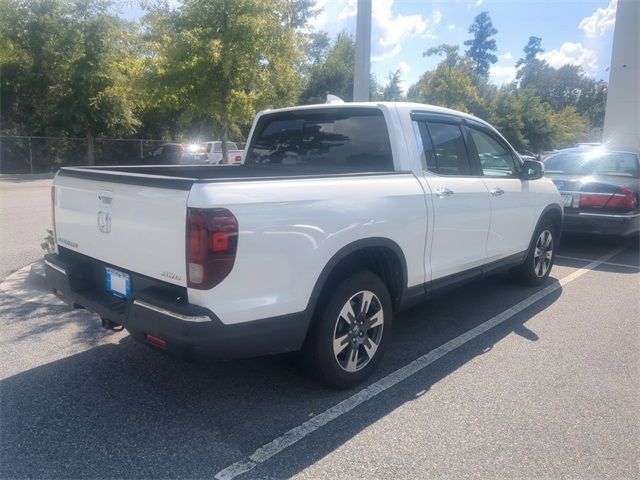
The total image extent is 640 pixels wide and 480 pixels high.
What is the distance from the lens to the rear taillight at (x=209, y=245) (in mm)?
2633

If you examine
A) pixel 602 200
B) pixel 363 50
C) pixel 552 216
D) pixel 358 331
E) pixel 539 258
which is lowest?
pixel 358 331

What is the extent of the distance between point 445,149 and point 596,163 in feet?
18.1

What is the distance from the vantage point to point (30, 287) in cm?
573

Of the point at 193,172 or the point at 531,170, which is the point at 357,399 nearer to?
the point at 193,172

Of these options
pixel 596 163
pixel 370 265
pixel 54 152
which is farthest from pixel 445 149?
pixel 54 152

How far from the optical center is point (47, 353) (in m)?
4.04

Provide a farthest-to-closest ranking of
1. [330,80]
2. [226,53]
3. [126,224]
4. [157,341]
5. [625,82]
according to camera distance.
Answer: [330,80] < [625,82] < [226,53] < [126,224] < [157,341]

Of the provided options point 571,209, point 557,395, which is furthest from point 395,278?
point 571,209

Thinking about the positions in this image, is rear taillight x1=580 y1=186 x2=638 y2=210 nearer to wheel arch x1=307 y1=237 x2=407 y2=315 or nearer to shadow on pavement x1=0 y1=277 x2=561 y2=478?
shadow on pavement x1=0 y1=277 x2=561 y2=478

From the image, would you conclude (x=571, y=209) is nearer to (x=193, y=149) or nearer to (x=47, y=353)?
(x=47, y=353)

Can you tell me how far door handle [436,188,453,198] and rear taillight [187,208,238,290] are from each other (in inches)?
78.4

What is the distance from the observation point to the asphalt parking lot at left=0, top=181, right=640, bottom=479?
2734mm

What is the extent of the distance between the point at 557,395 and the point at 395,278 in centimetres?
137

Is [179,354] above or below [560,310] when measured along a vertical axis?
above
